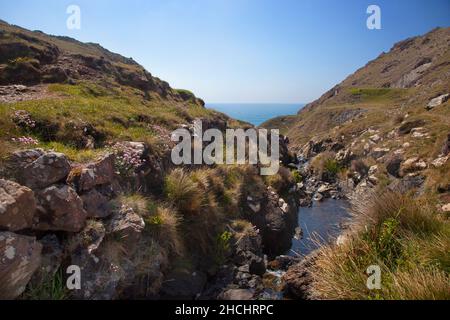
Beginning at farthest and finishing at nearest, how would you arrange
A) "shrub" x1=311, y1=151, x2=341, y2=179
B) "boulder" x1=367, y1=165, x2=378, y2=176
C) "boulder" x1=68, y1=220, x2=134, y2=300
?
"shrub" x1=311, y1=151, x2=341, y2=179 → "boulder" x1=367, y1=165, x2=378, y2=176 → "boulder" x1=68, y1=220, x2=134, y2=300

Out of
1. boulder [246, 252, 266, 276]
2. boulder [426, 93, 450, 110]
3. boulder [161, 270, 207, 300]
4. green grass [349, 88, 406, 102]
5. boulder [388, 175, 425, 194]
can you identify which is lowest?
boulder [246, 252, 266, 276]

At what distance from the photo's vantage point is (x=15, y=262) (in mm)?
4852

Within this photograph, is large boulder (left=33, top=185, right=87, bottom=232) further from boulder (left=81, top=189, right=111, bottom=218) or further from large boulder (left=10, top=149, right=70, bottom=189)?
boulder (left=81, top=189, right=111, bottom=218)

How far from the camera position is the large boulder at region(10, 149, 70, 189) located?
6.04 m

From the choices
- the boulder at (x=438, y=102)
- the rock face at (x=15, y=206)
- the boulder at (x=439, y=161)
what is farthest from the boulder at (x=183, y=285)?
the boulder at (x=438, y=102)

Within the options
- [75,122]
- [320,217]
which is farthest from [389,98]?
[75,122]

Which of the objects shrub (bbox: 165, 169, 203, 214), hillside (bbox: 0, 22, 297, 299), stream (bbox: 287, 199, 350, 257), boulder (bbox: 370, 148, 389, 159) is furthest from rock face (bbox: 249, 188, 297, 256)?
boulder (bbox: 370, 148, 389, 159)

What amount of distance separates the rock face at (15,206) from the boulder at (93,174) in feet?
4.85

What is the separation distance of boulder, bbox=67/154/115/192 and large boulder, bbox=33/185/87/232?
653 mm

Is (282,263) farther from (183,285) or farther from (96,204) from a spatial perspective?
(96,204)

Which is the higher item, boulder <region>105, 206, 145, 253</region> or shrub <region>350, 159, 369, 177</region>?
boulder <region>105, 206, 145, 253</region>

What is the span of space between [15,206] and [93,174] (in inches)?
94.6

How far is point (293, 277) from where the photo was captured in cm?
882

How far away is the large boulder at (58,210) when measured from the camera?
5.89m
